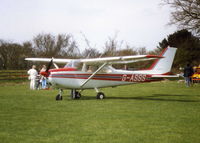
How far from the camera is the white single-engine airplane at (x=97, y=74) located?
49.1 feet

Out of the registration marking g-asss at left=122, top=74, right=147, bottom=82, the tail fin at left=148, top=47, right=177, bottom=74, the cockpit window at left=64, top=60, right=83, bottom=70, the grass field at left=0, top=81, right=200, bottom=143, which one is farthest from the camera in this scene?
the tail fin at left=148, top=47, right=177, bottom=74

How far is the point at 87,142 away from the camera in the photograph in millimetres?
6250

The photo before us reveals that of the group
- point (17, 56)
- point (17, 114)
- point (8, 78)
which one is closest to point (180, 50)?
point (17, 56)

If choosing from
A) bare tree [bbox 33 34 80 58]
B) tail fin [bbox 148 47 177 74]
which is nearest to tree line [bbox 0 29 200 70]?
bare tree [bbox 33 34 80 58]

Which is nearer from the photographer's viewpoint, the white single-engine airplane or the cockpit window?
the white single-engine airplane

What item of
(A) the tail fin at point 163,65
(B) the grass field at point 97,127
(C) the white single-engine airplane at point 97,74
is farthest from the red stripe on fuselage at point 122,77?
(B) the grass field at point 97,127

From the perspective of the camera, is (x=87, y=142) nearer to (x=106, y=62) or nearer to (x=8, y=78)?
(x=106, y=62)

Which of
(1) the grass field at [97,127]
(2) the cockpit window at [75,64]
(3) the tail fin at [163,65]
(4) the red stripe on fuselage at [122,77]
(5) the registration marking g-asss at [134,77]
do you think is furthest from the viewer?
(3) the tail fin at [163,65]

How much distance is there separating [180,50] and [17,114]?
5342 centimetres

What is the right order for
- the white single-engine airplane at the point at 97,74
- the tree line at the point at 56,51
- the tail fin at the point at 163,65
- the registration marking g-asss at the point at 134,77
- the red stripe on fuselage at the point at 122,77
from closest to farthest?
the white single-engine airplane at the point at 97,74 → the red stripe on fuselage at the point at 122,77 → the registration marking g-asss at the point at 134,77 → the tail fin at the point at 163,65 → the tree line at the point at 56,51

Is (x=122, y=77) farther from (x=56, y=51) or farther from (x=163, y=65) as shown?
(x=56, y=51)

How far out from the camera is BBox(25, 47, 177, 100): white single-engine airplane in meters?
15.0

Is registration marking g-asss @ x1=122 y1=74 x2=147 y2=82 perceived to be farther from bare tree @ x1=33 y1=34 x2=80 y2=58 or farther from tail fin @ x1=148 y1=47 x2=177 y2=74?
bare tree @ x1=33 y1=34 x2=80 y2=58

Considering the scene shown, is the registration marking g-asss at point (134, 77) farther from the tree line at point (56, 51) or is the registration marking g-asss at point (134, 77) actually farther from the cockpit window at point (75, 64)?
the tree line at point (56, 51)
